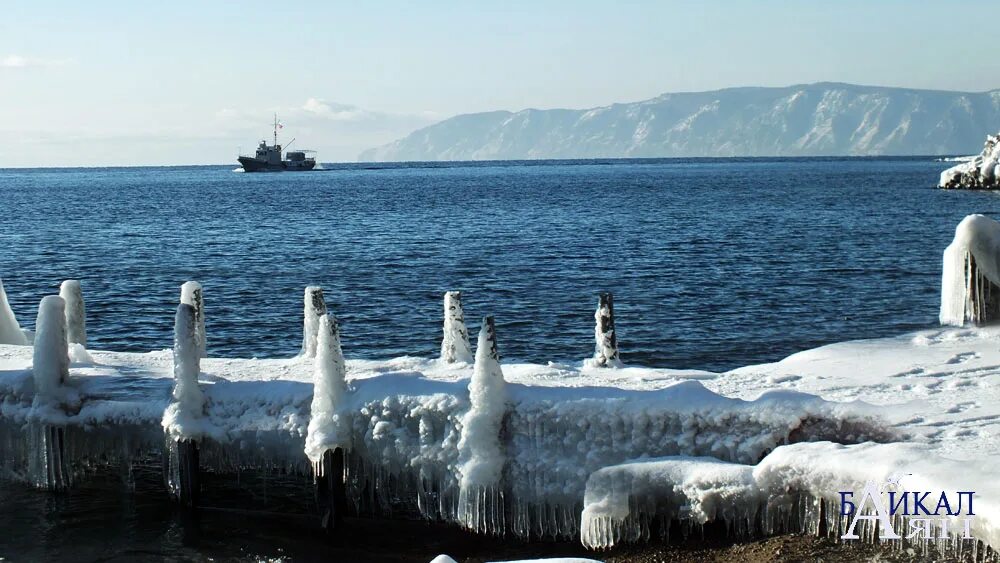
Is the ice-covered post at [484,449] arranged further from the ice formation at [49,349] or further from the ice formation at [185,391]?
the ice formation at [49,349]

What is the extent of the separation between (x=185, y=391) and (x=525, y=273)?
28749 mm

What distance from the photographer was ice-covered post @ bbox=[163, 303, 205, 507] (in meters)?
13.7

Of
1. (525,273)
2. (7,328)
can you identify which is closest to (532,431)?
(7,328)

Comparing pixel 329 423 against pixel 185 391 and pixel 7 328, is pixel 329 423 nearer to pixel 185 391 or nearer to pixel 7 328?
pixel 185 391

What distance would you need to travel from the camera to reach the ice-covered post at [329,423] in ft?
42.9

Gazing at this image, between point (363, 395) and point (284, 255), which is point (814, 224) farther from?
point (363, 395)

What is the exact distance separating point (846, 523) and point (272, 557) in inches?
264

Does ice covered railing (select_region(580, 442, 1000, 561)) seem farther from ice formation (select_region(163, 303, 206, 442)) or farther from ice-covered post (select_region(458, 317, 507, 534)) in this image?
ice formation (select_region(163, 303, 206, 442))

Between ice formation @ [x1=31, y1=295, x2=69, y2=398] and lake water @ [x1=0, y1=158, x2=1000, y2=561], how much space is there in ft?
A: 5.08

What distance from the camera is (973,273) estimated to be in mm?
17672

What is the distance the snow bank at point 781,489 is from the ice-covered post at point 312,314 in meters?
5.97

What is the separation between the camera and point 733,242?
5512 cm

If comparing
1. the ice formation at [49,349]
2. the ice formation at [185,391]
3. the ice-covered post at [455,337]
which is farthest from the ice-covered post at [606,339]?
the ice formation at [49,349]

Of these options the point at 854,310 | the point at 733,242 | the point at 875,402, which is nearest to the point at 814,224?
the point at 733,242
